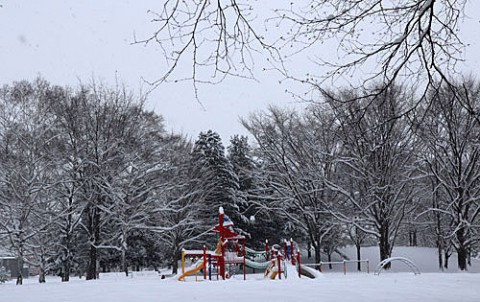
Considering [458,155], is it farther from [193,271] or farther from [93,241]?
[93,241]


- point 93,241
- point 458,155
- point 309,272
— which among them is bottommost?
point 309,272

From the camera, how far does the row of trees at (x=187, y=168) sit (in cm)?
2138

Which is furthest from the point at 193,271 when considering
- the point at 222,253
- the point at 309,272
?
the point at 309,272

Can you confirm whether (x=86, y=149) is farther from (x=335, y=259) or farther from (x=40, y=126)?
(x=335, y=259)

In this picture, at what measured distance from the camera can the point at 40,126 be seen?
22672 millimetres

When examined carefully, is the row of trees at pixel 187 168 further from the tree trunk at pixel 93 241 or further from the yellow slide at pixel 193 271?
the yellow slide at pixel 193 271

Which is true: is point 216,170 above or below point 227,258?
above

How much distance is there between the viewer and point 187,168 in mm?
29281

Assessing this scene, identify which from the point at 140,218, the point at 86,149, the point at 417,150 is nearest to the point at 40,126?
the point at 86,149

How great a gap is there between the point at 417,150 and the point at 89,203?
15.3 metres

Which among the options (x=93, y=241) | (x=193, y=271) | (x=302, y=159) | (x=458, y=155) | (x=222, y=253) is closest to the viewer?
(x=193, y=271)

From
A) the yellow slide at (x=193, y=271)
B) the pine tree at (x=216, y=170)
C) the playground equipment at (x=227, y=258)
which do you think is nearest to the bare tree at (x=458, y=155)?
the playground equipment at (x=227, y=258)

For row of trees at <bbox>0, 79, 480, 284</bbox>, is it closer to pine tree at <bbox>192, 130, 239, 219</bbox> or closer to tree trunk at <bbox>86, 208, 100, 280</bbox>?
tree trunk at <bbox>86, 208, 100, 280</bbox>

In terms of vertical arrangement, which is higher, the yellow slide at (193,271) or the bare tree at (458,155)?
the bare tree at (458,155)
